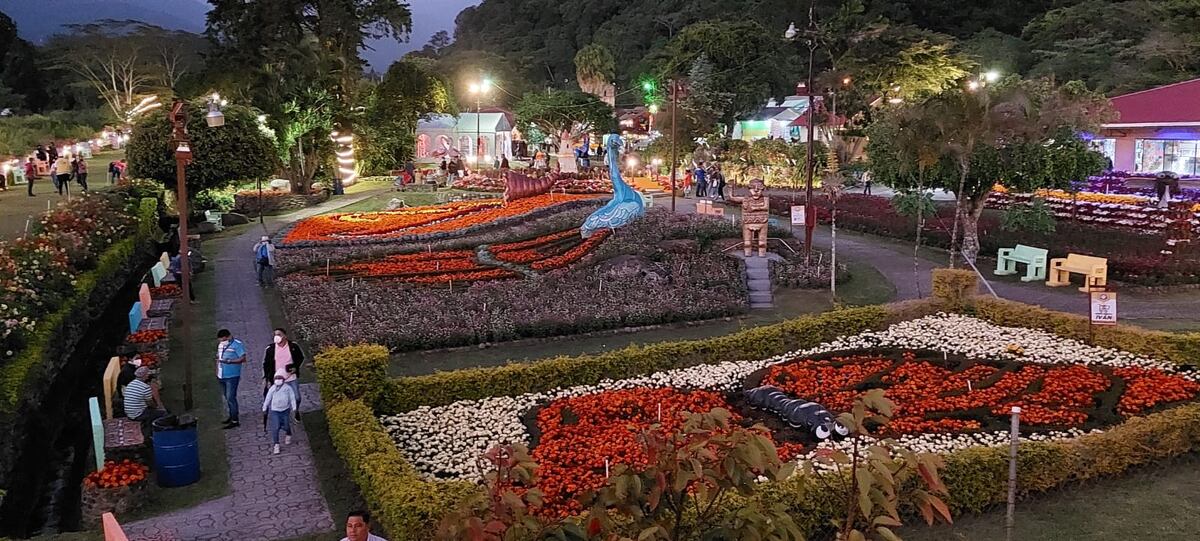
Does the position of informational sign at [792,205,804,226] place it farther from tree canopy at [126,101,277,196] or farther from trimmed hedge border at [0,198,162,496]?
tree canopy at [126,101,277,196]

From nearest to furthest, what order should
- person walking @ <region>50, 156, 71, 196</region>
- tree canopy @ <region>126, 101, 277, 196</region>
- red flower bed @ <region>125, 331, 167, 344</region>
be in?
1. red flower bed @ <region>125, 331, 167, 344</region>
2. tree canopy @ <region>126, 101, 277, 196</region>
3. person walking @ <region>50, 156, 71, 196</region>

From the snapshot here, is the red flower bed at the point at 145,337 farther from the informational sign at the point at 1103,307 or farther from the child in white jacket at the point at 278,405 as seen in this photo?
the informational sign at the point at 1103,307

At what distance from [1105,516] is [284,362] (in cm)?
897

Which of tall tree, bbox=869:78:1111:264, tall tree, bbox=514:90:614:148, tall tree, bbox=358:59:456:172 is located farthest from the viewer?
tall tree, bbox=514:90:614:148

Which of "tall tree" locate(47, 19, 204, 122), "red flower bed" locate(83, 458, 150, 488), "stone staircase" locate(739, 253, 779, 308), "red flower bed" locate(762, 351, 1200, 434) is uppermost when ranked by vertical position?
"tall tree" locate(47, 19, 204, 122)

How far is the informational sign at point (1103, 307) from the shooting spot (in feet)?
41.0

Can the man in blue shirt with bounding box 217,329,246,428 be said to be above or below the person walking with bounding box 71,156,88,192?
below

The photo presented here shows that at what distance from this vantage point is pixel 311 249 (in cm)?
2344

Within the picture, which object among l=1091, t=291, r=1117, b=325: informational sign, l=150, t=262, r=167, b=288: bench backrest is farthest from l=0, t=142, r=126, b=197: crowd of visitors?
l=1091, t=291, r=1117, b=325: informational sign

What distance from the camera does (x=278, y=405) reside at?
10391 millimetres

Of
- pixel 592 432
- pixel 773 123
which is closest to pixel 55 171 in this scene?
pixel 592 432

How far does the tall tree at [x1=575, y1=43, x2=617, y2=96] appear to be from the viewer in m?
72.9

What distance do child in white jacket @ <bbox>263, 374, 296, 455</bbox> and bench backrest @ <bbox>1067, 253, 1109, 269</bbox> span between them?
15.3 metres

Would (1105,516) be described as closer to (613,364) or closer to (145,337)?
(613,364)
